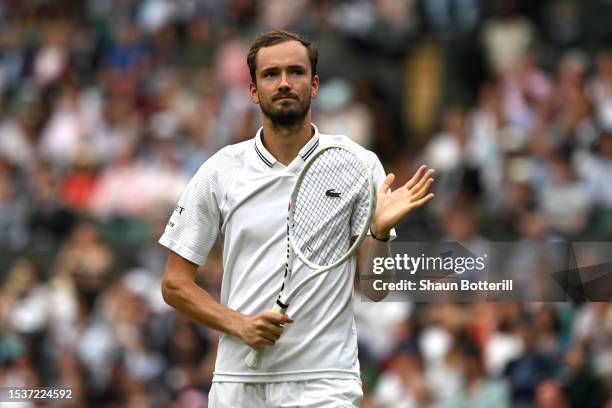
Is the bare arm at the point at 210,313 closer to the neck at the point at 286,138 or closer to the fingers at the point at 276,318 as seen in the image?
the fingers at the point at 276,318

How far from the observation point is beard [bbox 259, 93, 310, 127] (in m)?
6.56

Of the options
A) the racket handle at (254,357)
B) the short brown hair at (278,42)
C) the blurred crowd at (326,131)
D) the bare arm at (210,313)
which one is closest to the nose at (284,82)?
the short brown hair at (278,42)

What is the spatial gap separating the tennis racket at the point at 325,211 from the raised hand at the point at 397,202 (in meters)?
0.08

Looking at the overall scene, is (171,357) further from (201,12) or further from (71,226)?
(201,12)

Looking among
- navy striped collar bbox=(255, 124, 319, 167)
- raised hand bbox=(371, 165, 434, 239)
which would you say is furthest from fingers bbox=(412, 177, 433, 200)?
navy striped collar bbox=(255, 124, 319, 167)

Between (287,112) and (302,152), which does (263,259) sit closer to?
(302,152)

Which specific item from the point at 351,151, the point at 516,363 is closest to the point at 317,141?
the point at 351,151

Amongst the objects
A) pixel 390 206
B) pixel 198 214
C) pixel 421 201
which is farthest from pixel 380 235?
pixel 198 214

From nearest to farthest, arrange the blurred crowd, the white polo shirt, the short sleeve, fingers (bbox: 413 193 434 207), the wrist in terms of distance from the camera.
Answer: fingers (bbox: 413 193 434 207) < the wrist < the white polo shirt < the short sleeve < the blurred crowd

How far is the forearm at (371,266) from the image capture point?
21.3 ft

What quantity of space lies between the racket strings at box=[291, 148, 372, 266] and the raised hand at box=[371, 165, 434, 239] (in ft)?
0.47

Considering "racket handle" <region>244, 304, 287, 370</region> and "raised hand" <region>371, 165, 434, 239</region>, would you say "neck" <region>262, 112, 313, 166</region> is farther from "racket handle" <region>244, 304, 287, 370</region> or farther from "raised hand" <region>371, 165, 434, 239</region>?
"racket handle" <region>244, 304, 287, 370</region>

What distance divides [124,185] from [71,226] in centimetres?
71

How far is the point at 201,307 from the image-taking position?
6637mm
